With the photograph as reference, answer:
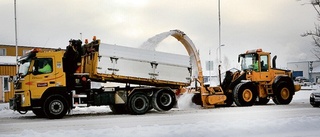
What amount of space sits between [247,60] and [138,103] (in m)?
7.97

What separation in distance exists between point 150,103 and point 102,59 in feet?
10.2

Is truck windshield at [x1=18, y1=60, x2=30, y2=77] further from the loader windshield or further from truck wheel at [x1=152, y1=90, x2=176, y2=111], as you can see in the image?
the loader windshield

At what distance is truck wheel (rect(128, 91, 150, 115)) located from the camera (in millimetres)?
18641

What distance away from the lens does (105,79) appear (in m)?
18.3

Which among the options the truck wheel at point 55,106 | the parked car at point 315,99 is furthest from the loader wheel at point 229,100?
the truck wheel at point 55,106

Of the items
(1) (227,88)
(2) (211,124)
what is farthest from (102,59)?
(1) (227,88)

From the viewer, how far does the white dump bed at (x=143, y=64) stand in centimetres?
1802

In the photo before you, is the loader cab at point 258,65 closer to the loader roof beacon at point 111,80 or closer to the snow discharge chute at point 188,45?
the loader roof beacon at point 111,80

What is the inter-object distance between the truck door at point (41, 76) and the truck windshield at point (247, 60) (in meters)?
11.3

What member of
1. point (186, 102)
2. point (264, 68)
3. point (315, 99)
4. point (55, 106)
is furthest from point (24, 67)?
point (315, 99)

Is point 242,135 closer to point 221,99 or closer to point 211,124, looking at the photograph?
point 211,124

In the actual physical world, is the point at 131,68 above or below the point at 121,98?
above

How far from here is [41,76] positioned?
1719cm

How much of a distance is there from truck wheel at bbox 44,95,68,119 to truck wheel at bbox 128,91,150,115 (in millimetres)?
2939
